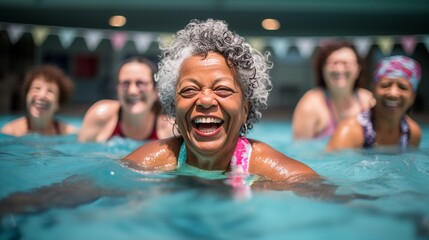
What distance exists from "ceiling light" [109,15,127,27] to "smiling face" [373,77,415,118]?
415 inches

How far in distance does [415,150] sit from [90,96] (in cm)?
1560

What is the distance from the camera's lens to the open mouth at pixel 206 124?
9.11 feet

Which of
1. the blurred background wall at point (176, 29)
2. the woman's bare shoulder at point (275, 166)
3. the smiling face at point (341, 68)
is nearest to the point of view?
the woman's bare shoulder at point (275, 166)

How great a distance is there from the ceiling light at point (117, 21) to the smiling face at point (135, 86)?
8816 mm

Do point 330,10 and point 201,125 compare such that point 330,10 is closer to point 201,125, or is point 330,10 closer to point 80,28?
point 80,28

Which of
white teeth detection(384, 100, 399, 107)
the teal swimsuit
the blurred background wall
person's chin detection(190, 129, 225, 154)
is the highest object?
the blurred background wall

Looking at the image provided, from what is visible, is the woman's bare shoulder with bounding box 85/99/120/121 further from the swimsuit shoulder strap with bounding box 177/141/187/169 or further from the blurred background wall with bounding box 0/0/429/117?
the blurred background wall with bounding box 0/0/429/117

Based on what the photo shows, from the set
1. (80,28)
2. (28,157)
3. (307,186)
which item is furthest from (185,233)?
(80,28)

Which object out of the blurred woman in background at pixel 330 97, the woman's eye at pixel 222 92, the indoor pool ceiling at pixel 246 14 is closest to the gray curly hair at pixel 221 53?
the woman's eye at pixel 222 92

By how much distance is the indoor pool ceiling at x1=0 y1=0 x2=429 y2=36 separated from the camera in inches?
495

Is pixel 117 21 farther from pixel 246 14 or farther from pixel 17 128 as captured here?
pixel 17 128

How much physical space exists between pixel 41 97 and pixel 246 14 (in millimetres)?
8557

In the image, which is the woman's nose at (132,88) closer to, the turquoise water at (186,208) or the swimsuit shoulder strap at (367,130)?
the turquoise water at (186,208)

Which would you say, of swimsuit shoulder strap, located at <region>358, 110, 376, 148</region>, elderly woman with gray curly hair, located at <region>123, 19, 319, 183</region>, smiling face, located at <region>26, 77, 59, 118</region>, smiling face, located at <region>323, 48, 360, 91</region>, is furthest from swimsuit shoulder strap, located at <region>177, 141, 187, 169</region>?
smiling face, located at <region>323, 48, 360, 91</region>
